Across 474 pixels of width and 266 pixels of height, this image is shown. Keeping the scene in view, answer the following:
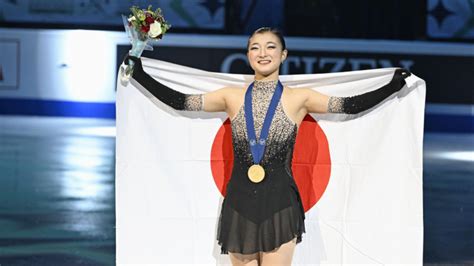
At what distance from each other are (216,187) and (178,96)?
594mm

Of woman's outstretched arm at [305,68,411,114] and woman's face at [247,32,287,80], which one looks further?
woman's outstretched arm at [305,68,411,114]

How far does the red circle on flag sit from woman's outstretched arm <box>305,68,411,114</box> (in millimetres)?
432

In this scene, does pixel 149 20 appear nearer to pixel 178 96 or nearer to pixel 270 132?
pixel 178 96

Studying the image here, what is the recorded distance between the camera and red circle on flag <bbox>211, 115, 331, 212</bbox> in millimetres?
4363

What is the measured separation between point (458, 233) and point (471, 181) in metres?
2.83

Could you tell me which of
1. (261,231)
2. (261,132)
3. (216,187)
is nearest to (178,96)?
(261,132)

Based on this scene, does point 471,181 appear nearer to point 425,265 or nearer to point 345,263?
point 425,265

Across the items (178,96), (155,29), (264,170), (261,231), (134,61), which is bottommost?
(261,231)

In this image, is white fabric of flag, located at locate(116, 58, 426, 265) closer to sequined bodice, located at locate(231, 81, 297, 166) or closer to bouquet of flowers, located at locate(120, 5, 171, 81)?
bouquet of flowers, located at locate(120, 5, 171, 81)

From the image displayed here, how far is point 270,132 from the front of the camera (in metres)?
3.74

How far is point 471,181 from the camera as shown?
9320 mm

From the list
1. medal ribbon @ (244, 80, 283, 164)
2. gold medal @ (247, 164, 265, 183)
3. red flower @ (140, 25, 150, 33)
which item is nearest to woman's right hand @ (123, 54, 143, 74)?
red flower @ (140, 25, 150, 33)

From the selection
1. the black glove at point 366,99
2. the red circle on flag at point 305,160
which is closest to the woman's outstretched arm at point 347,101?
the black glove at point 366,99

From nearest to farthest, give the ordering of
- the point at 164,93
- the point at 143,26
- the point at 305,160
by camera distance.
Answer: the point at 143,26, the point at 164,93, the point at 305,160
